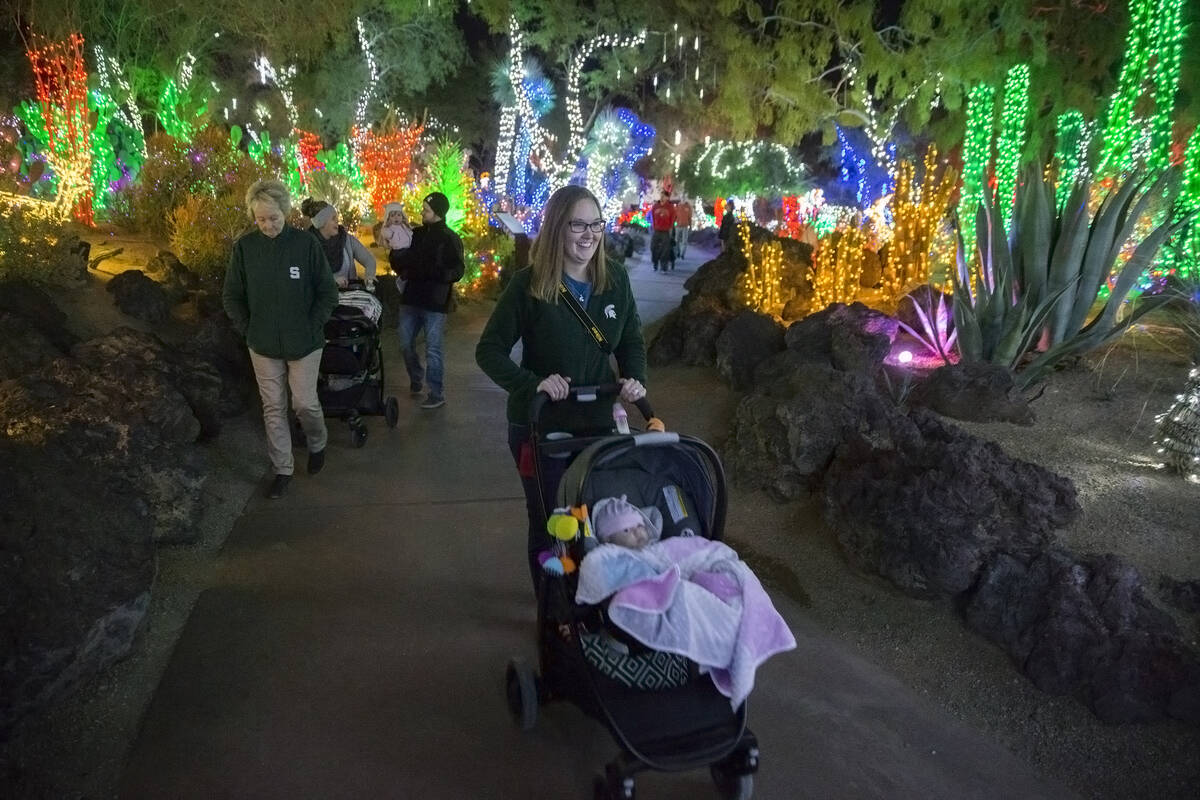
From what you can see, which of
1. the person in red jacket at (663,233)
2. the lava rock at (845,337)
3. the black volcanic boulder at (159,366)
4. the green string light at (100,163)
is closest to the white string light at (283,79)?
the green string light at (100,163)

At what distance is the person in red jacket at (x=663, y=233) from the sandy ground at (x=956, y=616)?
11358 mm

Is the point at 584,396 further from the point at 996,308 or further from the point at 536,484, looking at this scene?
the point at 996,308

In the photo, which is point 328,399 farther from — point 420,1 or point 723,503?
point 420,1

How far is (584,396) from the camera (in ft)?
9.50

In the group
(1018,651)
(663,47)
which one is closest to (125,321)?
(1018,651)

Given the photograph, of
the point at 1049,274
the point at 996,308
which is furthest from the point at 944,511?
the point at 1049,274

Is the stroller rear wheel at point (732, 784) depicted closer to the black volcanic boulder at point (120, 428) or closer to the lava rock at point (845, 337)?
the black volcanic boulder at point (120, 428)

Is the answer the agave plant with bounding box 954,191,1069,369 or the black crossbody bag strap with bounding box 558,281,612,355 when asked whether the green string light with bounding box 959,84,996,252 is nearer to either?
the agave plant with bounding box 954,191,1069,369

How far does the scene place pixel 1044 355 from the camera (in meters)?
5.35

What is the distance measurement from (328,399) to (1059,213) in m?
5.69

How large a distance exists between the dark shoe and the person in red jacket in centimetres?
1281

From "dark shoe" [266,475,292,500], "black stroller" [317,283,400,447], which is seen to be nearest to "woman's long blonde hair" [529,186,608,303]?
"dark shoe" [266,475,292,500]

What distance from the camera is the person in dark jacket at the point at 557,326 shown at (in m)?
3.01

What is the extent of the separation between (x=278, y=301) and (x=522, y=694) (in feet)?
9.34
